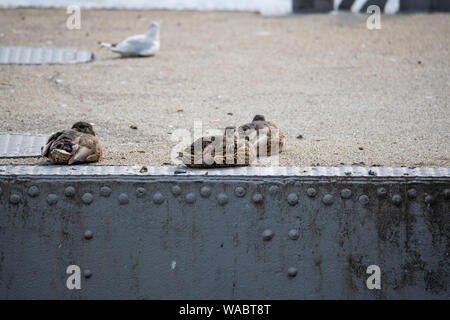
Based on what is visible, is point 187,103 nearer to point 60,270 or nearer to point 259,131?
point 259,131

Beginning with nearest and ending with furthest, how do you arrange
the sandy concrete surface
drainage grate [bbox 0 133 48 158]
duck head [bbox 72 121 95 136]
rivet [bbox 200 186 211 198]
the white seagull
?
rivet [bbox 200 186 211 198] < duck head [bbox 72 121 95 136] < drainage grate [bbox 0 133 48 158] < the sandy concrete surface < the white seagull

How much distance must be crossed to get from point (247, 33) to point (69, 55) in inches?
105

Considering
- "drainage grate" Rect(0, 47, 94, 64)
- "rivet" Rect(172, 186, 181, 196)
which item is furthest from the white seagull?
"rivet" Rect(172, 186, 181, 196)

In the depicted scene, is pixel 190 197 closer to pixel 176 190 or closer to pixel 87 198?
pixel 176 190

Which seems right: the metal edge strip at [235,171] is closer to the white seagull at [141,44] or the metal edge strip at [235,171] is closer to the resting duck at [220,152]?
the resting duck at [220,152]

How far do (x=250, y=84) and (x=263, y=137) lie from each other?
9.01ft

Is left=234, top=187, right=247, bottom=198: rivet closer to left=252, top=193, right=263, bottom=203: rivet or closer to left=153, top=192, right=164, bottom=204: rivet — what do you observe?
left=252, top=193, right=263, bottom=203: rivet

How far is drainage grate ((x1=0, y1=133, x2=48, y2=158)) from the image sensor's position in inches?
205

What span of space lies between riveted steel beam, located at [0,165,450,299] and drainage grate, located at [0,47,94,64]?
4.37m

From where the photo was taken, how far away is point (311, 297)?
180 inches

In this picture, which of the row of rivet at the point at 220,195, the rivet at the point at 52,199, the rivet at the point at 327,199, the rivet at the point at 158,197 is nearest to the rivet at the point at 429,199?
the row of rivet at the point at 220,195

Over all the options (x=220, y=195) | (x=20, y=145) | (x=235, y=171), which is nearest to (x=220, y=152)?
(x=235, y=171)

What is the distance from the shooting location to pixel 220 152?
4691mm

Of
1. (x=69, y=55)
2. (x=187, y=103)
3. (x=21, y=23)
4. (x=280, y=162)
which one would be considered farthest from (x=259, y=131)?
(x=21, y=23)
